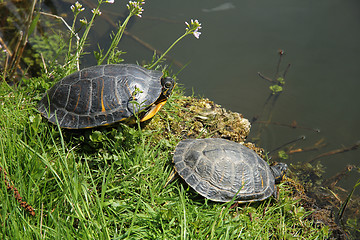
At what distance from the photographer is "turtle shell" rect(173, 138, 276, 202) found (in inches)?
120

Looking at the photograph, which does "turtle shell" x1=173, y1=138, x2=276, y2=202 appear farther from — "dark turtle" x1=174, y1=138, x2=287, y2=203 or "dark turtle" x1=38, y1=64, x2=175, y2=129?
"dark turtle" x1=38, y1=64, x2=175, y2=129

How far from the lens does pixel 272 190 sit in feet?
10.7

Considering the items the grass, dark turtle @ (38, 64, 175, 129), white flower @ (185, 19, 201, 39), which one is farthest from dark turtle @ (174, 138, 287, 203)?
white flower @ (185, 19, 201, 39)

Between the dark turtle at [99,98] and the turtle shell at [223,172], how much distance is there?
72 centimetres

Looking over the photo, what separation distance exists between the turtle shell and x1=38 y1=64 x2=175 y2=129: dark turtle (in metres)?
0.72

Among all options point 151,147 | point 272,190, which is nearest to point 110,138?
point 151,147

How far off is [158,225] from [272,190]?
54.0 inches

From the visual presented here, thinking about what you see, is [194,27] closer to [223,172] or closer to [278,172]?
[223,172]

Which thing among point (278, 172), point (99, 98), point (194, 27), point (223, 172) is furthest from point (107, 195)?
point (194, 27)

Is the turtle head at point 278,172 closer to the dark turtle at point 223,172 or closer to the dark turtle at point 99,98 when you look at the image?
the dark turtle at point 223,172

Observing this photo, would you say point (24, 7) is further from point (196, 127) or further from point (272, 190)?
point (272, 190)

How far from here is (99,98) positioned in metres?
3.26

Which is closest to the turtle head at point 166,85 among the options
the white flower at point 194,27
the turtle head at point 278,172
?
the white flower at point 194,27

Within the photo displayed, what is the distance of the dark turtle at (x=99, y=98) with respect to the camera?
10.6 ft
